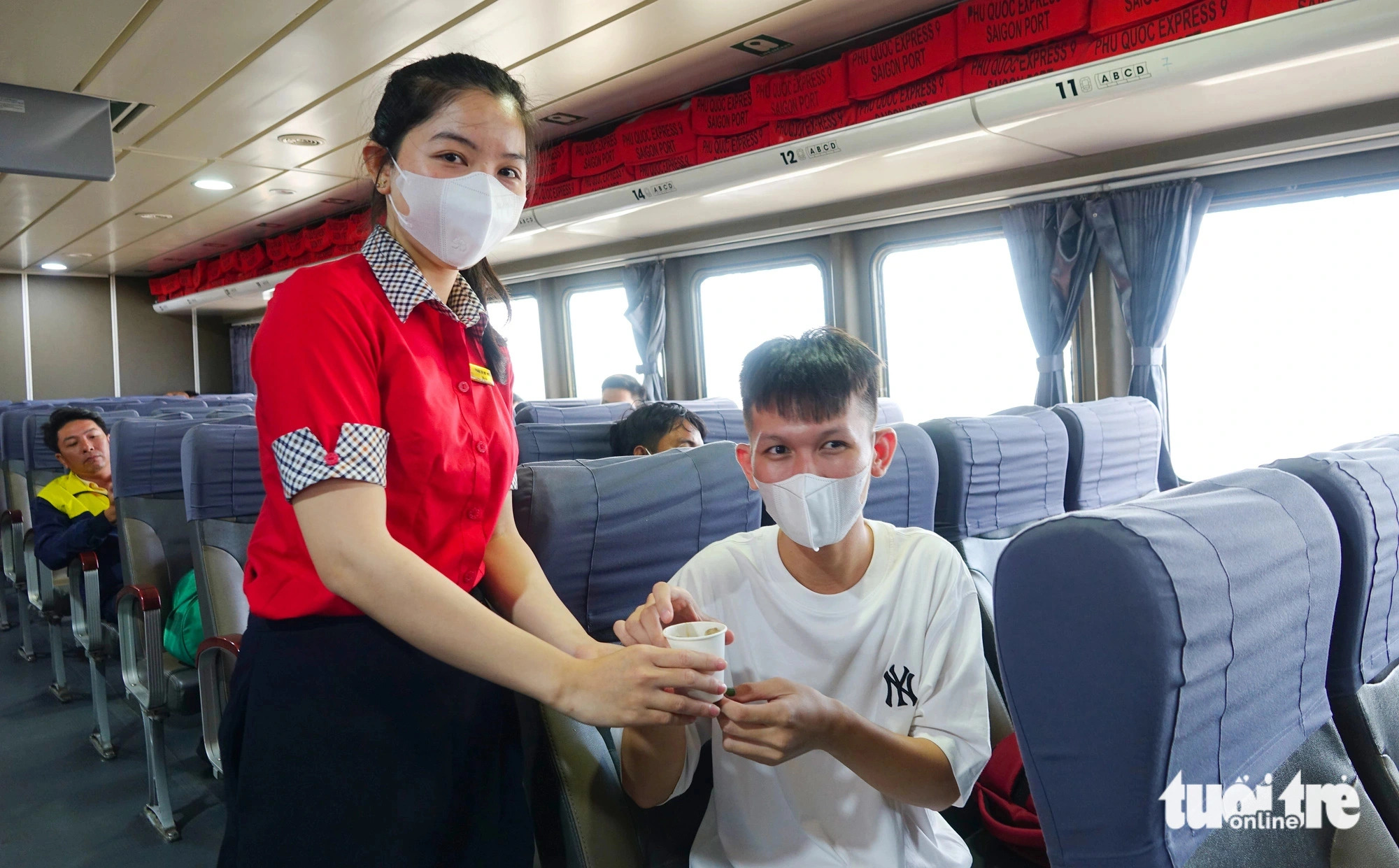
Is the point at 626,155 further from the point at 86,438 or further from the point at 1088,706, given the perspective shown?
the point at 1088,706

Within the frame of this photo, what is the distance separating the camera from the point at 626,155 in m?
6.10

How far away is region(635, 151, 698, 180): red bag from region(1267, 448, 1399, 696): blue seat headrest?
4754 mm

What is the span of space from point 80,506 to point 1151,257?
5.66 metres

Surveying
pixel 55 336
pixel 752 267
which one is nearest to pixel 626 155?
pixel 752 267

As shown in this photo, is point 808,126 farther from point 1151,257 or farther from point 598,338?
point 598,338

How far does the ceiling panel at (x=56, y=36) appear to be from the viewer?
13.4 ft

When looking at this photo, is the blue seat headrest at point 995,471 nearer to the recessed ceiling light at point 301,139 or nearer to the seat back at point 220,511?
the seat back at point 220,511

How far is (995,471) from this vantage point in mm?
2887

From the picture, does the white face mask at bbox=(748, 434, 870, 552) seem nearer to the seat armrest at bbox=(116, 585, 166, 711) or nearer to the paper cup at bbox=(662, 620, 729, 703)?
the paper cup at bbox=(662, 620, 729, 703)

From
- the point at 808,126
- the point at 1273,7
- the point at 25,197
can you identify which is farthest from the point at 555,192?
the point at 25,197

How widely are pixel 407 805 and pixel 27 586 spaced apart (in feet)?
14.7

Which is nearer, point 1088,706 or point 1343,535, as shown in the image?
point 1088,706

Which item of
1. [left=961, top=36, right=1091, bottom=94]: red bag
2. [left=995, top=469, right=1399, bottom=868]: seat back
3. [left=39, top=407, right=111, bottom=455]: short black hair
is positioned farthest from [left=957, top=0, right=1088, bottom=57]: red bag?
[left=39, top=407, right=111, bottom=455]: short black hair

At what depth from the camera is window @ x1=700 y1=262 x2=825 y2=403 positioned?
22.5ft
